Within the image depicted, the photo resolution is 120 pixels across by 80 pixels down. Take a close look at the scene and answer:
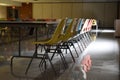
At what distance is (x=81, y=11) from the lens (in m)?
22.8

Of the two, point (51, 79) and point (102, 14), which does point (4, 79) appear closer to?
point (51, 79)

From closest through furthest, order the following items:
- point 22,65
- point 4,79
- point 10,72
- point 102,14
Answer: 1. point 4,79
2. point 10,72
3. point 22,65
4. point 102,14

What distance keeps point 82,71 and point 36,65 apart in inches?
37.2

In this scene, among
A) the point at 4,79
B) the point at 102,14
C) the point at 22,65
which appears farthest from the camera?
the point at 102,14

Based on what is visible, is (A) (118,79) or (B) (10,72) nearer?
(A) (118,79)

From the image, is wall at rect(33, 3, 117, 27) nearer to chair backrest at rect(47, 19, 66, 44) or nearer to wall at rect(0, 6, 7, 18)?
wall at rect(0, 6, 7, 18)

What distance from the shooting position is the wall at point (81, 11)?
22.5m

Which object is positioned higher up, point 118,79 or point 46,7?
point 46,7

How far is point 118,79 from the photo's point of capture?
12.1ft

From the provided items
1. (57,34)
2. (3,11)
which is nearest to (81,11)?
(3,11)

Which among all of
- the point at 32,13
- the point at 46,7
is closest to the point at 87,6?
the point at 46,7

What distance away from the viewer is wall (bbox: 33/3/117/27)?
22.5m

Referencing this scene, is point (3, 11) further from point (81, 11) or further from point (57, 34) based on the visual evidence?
point (57, 34)

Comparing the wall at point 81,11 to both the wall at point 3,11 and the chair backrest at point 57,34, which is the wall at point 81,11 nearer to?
the wall at point 3,11
